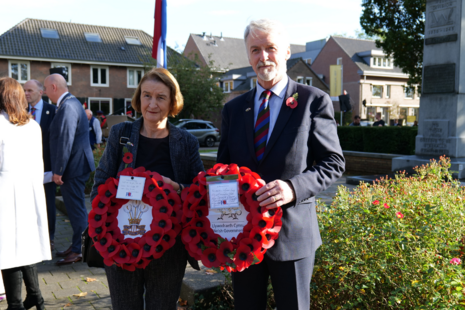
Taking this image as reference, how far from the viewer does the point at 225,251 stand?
2.13 m

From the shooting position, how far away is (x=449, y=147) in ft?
30.1

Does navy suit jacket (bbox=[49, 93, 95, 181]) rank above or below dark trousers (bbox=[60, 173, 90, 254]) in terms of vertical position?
above

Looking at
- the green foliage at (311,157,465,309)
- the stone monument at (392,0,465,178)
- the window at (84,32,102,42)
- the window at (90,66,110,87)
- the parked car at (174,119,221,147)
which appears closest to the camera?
the green foliage at (311,157,465,309)

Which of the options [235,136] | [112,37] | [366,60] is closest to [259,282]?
[235,136]

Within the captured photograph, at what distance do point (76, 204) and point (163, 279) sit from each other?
9.55 ft

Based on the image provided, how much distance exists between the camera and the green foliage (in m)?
2.57

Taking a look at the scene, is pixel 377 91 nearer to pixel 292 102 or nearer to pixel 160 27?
pixel 160 27

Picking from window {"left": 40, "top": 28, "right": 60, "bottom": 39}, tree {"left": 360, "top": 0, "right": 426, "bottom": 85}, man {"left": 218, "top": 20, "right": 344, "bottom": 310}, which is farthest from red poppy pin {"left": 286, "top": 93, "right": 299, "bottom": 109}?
window {"left": 40, "top": 28, "right": 60, "bottom": 39}

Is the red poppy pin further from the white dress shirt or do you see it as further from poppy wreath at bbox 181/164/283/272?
poppy wreath at bbox 181/164/283/272

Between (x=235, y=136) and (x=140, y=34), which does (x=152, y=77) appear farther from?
(x=140, y=34)

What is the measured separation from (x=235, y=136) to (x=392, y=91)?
5421cm

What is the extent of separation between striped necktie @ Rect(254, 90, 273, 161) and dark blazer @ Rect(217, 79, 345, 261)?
0.11ft

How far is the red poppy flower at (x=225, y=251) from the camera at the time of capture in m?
2.12

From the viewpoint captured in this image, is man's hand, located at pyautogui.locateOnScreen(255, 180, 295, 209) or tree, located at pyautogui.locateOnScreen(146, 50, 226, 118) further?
tree, located at pyautogui.locateOnScreen(146, 50, 226, 118)
